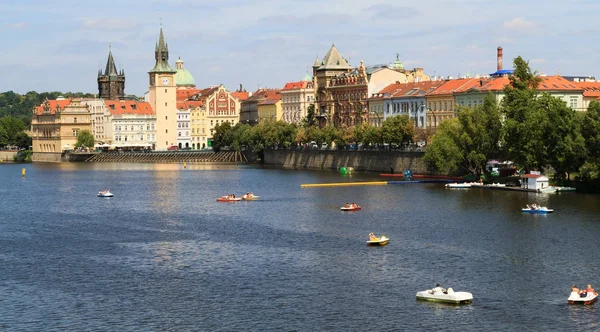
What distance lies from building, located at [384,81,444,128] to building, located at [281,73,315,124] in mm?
33214

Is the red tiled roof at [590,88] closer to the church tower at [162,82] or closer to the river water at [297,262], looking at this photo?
the river water at [297,262]

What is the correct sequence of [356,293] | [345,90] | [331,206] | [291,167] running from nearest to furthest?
[356,293], [331,206], [291,167], [345,90]

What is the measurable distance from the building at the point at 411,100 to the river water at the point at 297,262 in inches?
1980

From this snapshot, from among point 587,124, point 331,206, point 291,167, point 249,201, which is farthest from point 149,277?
point 291,167

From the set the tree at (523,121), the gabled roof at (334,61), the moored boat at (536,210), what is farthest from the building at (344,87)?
the moored boat at (536,210)

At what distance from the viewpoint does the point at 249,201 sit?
87.0 metres

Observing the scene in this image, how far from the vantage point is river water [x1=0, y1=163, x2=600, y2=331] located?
41.8 metres

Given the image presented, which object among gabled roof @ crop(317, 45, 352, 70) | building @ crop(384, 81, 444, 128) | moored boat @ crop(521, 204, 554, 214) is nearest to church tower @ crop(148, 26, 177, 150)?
gabled roof @ crop(317, 45, 352, 70)

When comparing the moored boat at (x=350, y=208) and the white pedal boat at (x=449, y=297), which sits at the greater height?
the moored boat at (x=350, y=208)

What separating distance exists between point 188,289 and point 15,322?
25.8 ft

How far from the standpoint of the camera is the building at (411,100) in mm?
139375

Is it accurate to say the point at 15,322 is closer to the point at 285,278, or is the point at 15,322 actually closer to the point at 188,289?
the point at 188,289

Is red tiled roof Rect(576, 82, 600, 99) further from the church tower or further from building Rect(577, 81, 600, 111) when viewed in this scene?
the church tower

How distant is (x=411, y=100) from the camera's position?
14175 cm
